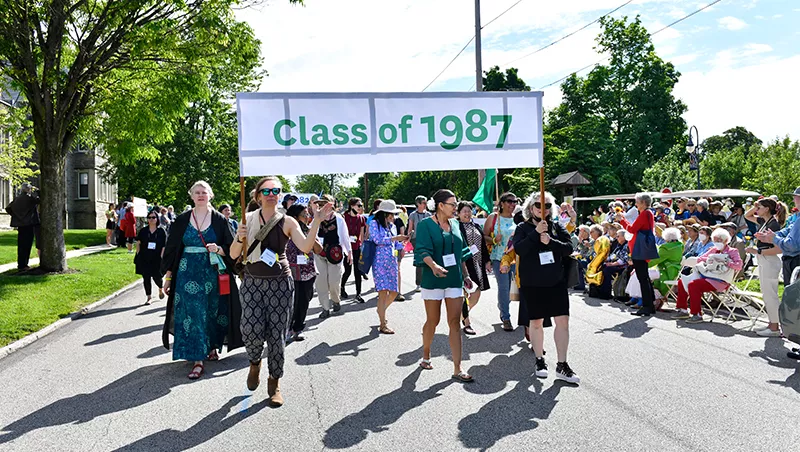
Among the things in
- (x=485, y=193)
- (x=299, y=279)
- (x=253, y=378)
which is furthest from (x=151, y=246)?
(x=253, y=378)

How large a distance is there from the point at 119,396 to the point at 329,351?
250cm

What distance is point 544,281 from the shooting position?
6.13 metres

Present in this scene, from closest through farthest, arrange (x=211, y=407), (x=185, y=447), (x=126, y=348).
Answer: (x=185, y=447), (x=211, y=407), (x=126, y=348)

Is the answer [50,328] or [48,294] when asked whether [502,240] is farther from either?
[48,294]

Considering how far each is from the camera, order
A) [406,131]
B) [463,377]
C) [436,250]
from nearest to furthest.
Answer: [463,377] → [436,250] → [406,131]

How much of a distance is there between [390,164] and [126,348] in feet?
13.8

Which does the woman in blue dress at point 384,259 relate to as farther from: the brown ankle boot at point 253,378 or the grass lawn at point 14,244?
the grass lawn at point 14,244

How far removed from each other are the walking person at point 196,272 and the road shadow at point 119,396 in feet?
0.83

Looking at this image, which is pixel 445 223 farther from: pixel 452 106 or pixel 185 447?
pixel 185 447

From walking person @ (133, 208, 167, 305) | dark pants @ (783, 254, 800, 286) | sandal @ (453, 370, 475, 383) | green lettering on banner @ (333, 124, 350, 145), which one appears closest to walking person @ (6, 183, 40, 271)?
walking person @ (133, 208, 167, 305)

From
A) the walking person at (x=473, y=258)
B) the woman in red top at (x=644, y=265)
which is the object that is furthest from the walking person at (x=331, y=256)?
the woman in red top at (x=644, y=265)

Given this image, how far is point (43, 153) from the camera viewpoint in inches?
585

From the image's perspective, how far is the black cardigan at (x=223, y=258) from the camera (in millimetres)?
6531

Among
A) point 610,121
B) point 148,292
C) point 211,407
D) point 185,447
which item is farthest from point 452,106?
point 610,121
